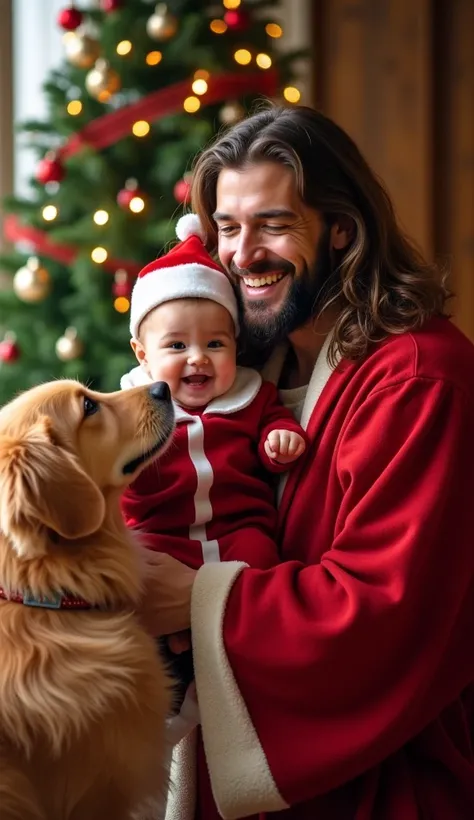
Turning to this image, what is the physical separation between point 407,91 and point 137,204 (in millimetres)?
2005

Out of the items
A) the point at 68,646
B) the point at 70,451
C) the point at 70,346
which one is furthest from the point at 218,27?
the point at 68,646

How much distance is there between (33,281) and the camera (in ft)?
11.4

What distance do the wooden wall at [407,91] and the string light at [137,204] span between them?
1732 mm

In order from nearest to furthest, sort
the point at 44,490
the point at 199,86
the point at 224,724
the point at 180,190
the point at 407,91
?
the point at 44,490
the point at 224,724
the point at 180,190
the point at 199,86
the point at 407,91

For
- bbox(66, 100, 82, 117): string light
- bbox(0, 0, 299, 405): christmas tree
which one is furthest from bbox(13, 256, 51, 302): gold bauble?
bbox(66, 100, 82, 117): string light

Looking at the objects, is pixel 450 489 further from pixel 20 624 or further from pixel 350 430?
pixel 20 624

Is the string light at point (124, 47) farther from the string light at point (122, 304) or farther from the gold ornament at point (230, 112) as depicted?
the string light at point (122, 304)

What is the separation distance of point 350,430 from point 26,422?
53 cm

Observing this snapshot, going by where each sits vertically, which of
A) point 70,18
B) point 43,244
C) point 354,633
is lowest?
point 43,244

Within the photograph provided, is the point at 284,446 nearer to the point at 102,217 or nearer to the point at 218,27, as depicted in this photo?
the point at 102,217

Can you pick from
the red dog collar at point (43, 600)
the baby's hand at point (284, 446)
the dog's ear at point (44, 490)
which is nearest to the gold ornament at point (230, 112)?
the baby's hand at point (284, 446)

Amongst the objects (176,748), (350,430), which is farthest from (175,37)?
(176,748)

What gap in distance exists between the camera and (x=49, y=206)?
11.4ft

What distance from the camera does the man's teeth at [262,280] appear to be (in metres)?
1.86
